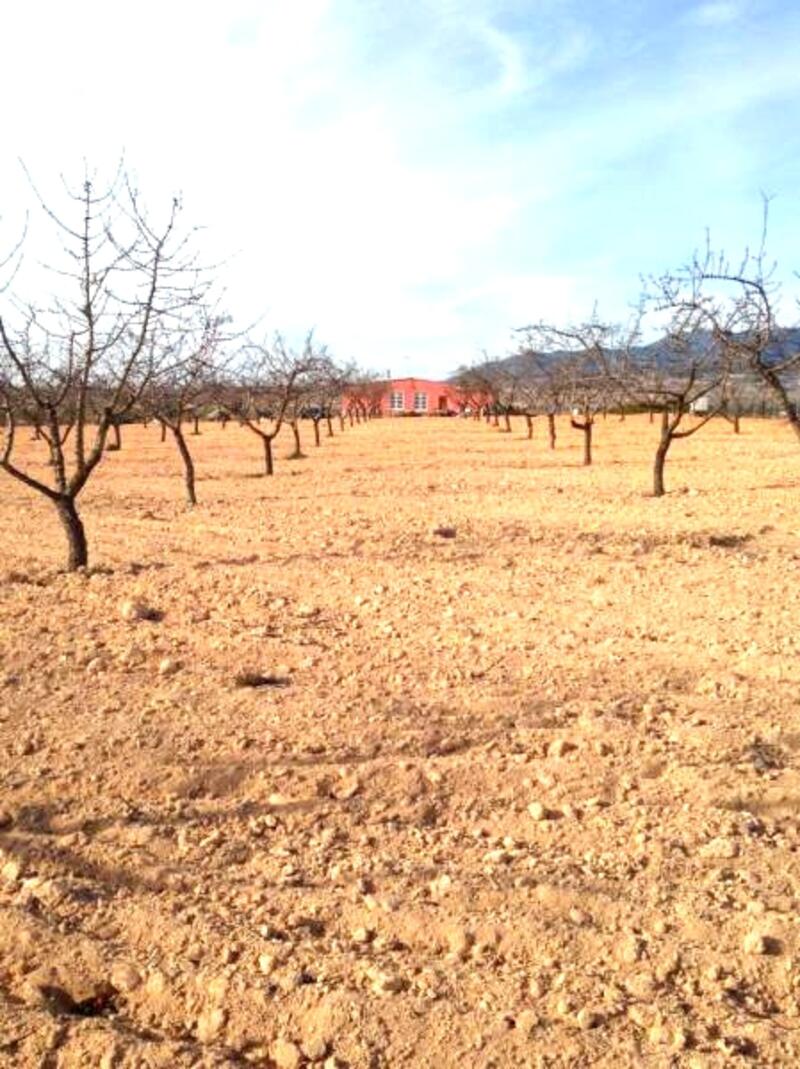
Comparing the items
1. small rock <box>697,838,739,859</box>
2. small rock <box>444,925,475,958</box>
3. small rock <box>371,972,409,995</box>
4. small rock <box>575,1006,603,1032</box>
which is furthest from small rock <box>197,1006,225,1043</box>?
small rock <box>697,838,739,859</box>

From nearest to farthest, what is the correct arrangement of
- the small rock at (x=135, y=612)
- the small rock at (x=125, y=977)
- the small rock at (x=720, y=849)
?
the small rock at (x=125, y=977) → the small rock at (x=720, y=849) → the small rock at (x=135, y=612)

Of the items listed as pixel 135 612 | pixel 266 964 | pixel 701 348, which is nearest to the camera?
pixel 266 964

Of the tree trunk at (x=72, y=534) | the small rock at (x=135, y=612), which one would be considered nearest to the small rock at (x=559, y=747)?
the small rock at (x=135, y=612)

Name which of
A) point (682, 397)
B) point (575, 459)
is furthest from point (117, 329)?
point (575, 459)

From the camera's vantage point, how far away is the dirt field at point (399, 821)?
7.97 ft

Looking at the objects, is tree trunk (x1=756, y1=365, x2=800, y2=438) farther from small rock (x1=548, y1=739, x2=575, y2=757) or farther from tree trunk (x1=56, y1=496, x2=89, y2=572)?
tree trunk (x1=56, y1=496, x2=89, y2=572)

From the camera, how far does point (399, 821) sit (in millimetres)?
3469

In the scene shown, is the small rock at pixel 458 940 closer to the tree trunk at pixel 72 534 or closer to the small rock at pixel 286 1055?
the small rock at pixel 286 1055

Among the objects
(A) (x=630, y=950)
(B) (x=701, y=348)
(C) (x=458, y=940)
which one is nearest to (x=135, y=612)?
(C) (x=458, y=940)

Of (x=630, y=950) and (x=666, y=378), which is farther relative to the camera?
(x=666, y=378)

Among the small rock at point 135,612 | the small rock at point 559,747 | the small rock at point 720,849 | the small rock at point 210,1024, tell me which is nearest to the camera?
the small rock at point 210,1024

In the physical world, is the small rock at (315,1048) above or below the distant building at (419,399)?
below

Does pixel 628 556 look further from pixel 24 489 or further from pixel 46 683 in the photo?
pixel 24 489

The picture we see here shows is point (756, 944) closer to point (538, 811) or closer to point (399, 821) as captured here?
point (538, 811)
